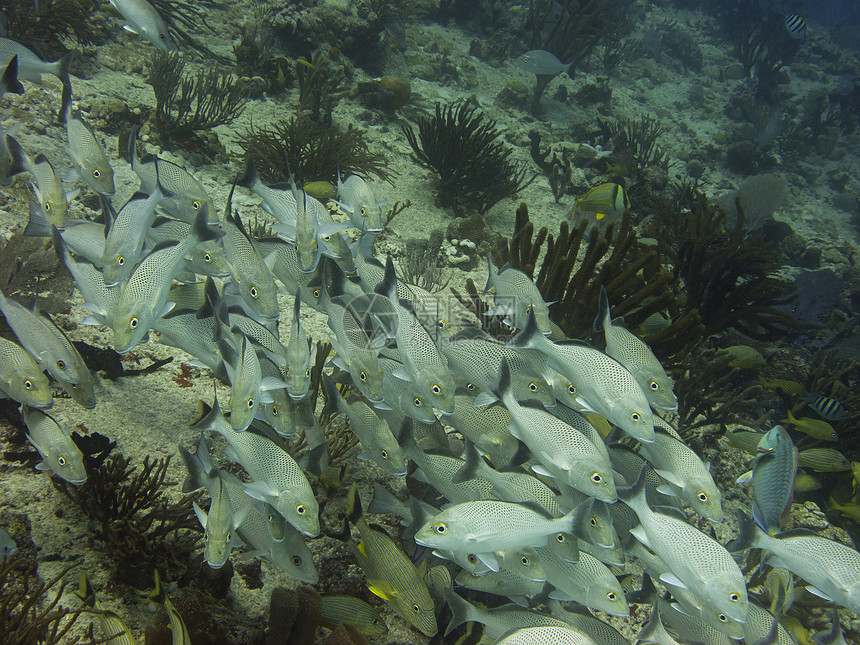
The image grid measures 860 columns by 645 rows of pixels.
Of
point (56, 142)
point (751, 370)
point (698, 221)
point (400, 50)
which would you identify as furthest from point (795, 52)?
point (56, 142)

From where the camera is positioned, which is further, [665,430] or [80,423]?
[80,423]

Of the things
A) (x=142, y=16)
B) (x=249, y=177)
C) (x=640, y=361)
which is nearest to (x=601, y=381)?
(x=640, y=361)

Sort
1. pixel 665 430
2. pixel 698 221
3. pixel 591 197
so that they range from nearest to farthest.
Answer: pixel 665 430 → pixel 591 197 → pixel 698 221

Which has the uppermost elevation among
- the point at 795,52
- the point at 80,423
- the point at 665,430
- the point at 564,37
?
the point at 795,52

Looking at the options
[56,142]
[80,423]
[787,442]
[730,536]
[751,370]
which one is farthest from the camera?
[56,142]

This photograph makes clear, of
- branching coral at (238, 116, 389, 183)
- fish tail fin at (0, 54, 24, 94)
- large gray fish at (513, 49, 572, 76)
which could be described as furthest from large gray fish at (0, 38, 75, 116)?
large gray fish at (513, 49, 572, 76)

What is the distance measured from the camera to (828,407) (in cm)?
470

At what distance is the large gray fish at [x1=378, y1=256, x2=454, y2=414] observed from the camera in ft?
7.54

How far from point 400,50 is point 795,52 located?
65.9ft

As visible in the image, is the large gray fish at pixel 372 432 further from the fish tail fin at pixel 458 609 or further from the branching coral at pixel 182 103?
the branching coral at pixel 182 103

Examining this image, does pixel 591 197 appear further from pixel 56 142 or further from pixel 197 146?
pixel 56 142

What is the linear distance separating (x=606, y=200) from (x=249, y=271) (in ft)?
16.6

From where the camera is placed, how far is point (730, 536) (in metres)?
3.97

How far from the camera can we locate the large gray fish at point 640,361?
2613mm
